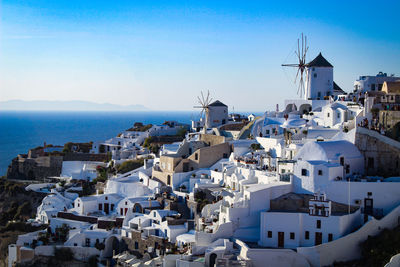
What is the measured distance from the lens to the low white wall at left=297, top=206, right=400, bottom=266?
25844 mm

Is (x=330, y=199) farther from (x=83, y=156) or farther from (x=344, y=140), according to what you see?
(x=83, y=156)

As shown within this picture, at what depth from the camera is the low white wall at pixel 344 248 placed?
1017 inches

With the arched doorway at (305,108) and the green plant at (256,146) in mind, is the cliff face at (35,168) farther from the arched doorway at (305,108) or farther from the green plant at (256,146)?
the arched doorway at (305,108)

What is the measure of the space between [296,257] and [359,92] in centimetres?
2035

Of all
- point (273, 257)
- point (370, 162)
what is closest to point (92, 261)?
point (273, 257)

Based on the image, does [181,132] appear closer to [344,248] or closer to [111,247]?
[111,247]

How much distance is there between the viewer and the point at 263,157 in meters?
34.3

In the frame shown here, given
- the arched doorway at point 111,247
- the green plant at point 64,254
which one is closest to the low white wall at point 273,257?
→ the arched doorway at point 111,247

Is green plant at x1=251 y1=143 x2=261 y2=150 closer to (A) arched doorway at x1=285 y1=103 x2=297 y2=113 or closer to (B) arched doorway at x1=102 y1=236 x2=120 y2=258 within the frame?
(A) arched doorway at x1=285 y1=103 x2=297 y2=113

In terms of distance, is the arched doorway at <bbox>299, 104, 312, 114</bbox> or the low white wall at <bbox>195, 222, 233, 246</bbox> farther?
the arched doorway at <bbox>299, 104, 312, 114</bbox>

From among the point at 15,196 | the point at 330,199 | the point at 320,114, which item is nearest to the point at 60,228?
the point at 15,196

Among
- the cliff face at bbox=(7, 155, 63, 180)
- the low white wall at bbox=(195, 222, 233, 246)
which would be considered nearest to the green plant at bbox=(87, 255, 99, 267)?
the low white wall at bbox=(195, 222, 233, 246)

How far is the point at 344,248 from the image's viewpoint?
26094 millimetres

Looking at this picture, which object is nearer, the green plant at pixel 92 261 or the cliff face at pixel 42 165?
the green plant at pixel 92 261
